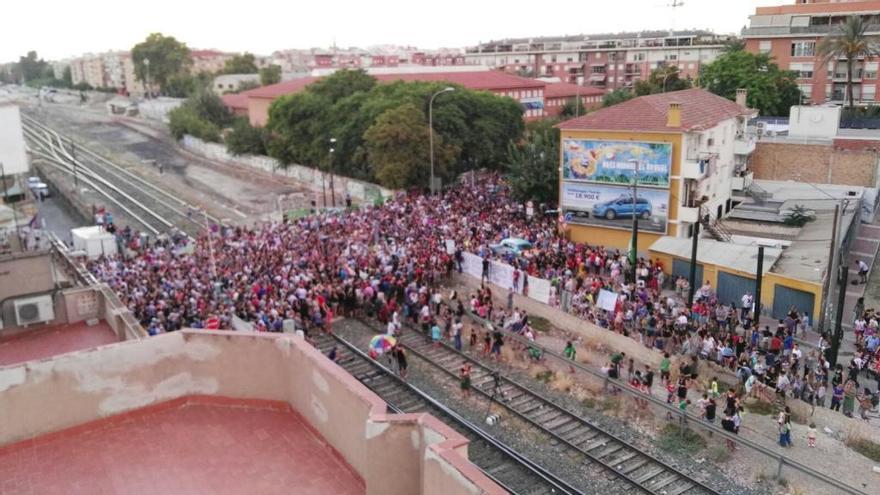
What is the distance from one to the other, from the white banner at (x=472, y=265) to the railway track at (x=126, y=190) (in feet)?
38.7

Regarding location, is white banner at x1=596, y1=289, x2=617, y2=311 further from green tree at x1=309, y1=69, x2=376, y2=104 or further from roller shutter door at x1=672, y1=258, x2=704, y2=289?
green tree at x1=309, y1=69, x2=376, y2=104

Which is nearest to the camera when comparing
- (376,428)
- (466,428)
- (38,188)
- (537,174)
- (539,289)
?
(376,428)

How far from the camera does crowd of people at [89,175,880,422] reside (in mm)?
20125

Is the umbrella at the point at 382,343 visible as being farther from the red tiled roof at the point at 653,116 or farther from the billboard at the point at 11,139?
the red tiled roof at the point at 653,116

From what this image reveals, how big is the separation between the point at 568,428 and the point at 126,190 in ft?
154

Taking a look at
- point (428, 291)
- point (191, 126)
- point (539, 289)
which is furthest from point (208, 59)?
point (539, 289)

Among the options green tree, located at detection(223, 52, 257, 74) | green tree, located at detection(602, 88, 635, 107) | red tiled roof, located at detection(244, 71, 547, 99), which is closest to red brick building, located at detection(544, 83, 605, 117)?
red tiled roof, located at detection(244, 71, 547, 99)

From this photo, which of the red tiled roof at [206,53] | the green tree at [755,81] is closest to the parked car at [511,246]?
the green tree at [755,81]

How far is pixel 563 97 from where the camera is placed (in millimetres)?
78062

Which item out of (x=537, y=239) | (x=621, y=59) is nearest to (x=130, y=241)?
(x=537, y=239)

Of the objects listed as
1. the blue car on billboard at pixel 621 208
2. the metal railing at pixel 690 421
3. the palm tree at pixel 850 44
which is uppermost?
the palm tree at pixel 850 44

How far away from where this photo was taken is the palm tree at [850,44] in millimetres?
52812

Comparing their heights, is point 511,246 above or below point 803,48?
below

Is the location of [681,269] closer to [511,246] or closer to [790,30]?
[511,246]
